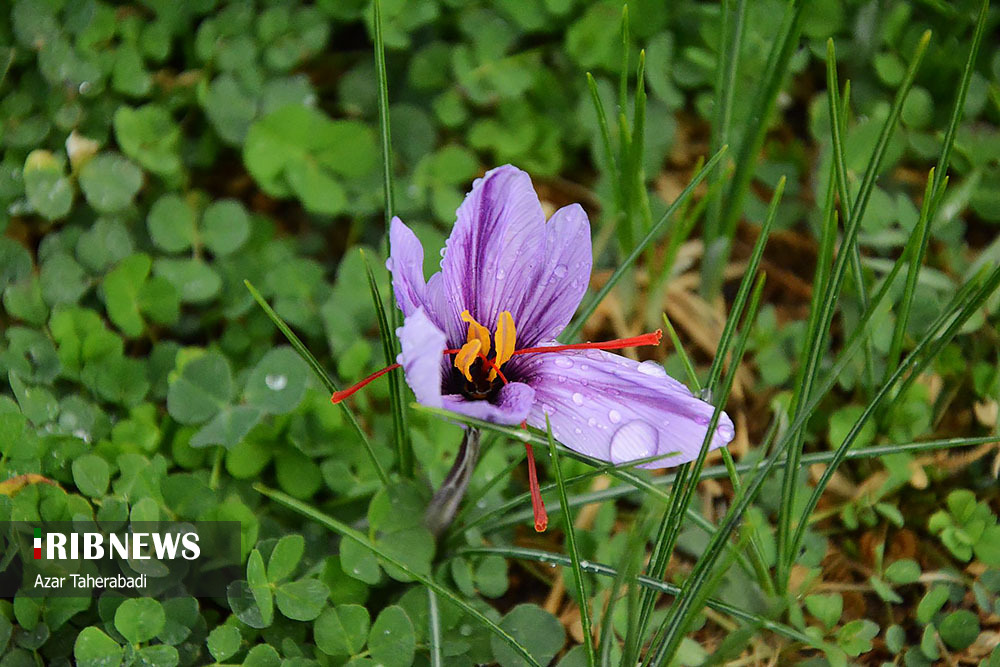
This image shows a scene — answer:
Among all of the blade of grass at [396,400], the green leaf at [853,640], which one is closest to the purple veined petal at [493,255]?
the blade of grass at [396,400]

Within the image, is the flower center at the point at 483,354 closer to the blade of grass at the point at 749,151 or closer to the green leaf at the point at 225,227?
the blade of grass at the point at 749,151

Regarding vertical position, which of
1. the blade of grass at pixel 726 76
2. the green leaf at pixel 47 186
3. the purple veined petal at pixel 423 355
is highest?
the blade of grass at pixel 726 76

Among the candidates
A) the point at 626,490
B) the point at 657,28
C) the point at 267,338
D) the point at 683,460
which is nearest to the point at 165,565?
the point at 267,338

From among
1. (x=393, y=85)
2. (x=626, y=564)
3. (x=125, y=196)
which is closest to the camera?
(x=626, y=564)

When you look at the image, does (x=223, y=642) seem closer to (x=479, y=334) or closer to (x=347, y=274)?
(x=479, y=334)

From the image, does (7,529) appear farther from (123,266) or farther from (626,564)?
(626,564)

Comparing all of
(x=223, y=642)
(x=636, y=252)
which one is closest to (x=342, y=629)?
(x=223, y=642)
